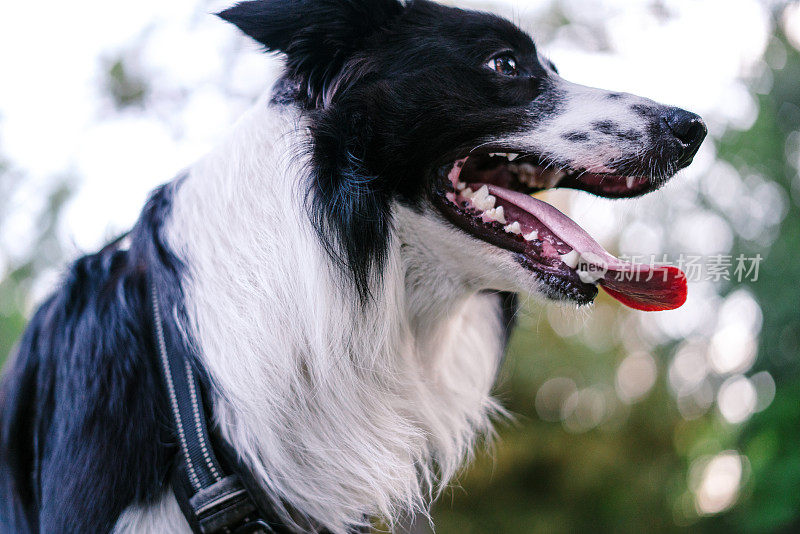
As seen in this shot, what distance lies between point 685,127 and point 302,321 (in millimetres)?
1243

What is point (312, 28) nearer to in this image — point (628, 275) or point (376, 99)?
point (376, 99)

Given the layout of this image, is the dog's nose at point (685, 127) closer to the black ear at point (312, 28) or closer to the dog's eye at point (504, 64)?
the dog's eye at point (504, 64)

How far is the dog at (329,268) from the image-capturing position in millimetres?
1503

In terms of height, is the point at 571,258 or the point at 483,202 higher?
the point at 483,202

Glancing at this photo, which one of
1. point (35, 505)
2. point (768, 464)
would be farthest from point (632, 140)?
point (768, 464)

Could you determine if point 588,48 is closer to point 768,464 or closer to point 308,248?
point 768,464

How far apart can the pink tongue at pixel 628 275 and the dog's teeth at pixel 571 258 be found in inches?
0.5

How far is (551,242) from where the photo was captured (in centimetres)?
168

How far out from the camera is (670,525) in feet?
15.7

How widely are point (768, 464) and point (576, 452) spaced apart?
56.8 inches

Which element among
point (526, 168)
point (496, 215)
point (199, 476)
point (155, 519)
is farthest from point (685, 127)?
point (155, 519)

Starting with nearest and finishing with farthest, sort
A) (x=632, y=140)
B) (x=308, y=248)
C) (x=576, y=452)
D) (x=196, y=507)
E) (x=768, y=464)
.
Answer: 1. (x=196, y=507)
2. (x=308, y=248)
3. (x=632, y=140)
4. (x=768, y=464)
5. (x=576, y=452)

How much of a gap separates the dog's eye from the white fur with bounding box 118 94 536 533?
1.58ft

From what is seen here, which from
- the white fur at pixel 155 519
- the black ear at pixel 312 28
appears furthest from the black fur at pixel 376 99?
the white fur at pixel 155 519
